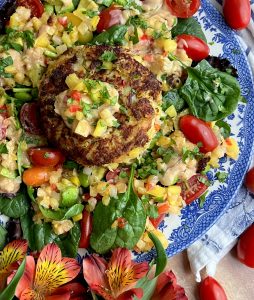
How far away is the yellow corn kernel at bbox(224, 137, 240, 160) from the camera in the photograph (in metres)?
5.28

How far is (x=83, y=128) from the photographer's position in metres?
4.54

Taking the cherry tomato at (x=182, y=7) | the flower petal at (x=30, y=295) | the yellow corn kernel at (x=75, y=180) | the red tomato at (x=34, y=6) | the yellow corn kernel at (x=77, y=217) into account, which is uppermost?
the cherry tomato at (x=182, y=7)

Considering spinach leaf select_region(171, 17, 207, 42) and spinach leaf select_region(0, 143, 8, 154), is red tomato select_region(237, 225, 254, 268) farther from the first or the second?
spinach leaf select_region(0, 143, 8, 154)

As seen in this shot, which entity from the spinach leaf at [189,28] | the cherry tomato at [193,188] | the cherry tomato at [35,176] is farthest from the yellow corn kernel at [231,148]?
the cherry tomato at [35,176]

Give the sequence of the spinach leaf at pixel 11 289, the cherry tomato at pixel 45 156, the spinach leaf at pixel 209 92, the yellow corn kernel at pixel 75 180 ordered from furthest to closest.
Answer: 1. the spinach leaf at pixel 209 92
2. the yellow corn kernel at pixel 75 180
3. the cherry tomato at pixel 45 156
4. the spinach leaf at pixel 11 289

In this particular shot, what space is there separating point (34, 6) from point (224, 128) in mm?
1864

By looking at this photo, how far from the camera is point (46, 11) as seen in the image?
5.07 metres

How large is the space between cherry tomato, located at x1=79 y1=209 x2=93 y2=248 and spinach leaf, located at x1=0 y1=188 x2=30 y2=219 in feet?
1.58

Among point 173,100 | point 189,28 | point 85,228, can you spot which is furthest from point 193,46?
point 85,228

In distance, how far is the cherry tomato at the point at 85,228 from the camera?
4.98m

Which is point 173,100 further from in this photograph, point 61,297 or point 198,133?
point 61,297

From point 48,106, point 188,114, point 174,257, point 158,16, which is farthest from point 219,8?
point 174,257

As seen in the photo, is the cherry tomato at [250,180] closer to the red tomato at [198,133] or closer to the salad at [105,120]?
the salad at [105,120]

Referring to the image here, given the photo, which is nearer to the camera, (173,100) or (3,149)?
(3,149)
